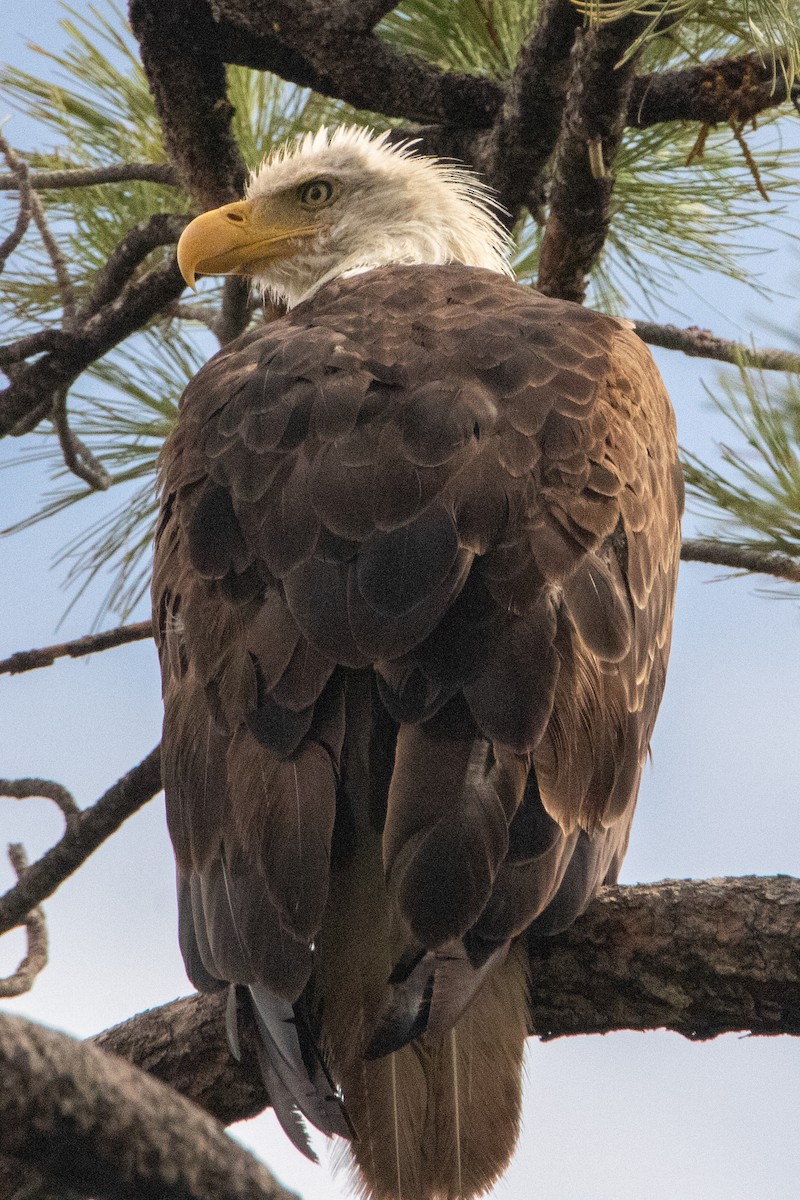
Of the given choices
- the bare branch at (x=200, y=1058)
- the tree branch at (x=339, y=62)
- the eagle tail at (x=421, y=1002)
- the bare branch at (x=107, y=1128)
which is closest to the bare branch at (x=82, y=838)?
the bare branch at (x=200, y=1058)

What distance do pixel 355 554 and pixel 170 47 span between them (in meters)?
2.41

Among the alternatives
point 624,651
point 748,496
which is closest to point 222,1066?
point 624,651

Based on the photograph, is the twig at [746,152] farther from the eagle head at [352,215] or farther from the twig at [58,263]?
the twig at [58,263]

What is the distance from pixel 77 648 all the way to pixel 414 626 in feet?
5.88

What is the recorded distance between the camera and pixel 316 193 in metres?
5.06

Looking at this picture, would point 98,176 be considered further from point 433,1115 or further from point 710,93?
point 433,1115

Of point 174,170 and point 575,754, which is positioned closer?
point 575,754

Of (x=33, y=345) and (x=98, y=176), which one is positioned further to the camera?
(x=98, y=176)

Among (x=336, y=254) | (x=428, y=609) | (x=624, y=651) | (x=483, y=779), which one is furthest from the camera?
(x=336, y=254)

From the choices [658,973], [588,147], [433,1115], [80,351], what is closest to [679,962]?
[658,973]

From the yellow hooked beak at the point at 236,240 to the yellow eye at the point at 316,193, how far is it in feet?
0.25

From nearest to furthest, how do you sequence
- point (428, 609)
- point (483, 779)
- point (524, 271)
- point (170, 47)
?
1. point (483, 779)
2. point (428, 609)
3. point (170, 47)
4. point (524, 271)

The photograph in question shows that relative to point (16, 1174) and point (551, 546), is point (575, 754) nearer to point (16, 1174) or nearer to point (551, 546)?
point (551, 546)

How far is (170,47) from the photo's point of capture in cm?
465
